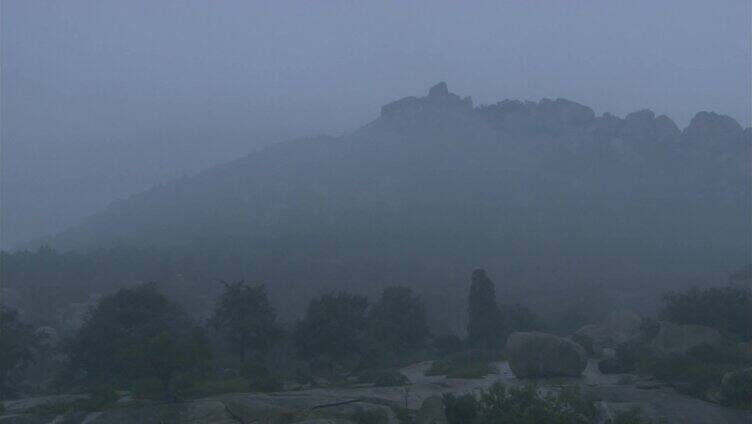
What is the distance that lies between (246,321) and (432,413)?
930 inches

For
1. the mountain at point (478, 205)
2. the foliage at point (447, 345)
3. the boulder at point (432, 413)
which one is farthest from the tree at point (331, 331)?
the mountain at point (478, 205)

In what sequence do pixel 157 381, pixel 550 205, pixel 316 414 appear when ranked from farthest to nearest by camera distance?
pixel 550 205 → pixel 157 381 → pixel 316 414

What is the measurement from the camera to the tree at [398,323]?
177ft

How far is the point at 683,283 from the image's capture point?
313 feet

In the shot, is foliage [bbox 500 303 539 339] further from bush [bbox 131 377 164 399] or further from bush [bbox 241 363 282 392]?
bush [bbox 131 377 164 399]

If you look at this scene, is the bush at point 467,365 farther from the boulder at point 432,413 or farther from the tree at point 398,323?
the boulder at point 432,413

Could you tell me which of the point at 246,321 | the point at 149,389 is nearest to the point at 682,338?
the point at 246,321

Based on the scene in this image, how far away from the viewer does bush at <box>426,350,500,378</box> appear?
39062 mm

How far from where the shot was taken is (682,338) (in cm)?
4022

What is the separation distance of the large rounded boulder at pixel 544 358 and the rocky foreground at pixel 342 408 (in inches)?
68.5

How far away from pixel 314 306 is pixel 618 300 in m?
49.7

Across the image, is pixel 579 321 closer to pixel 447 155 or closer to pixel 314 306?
pixel 314 306

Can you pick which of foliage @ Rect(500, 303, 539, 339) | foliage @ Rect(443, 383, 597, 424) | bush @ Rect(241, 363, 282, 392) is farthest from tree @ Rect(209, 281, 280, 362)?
foliage @ Rect(443, 383, 597, 424)

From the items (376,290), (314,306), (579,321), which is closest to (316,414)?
(314,306)
